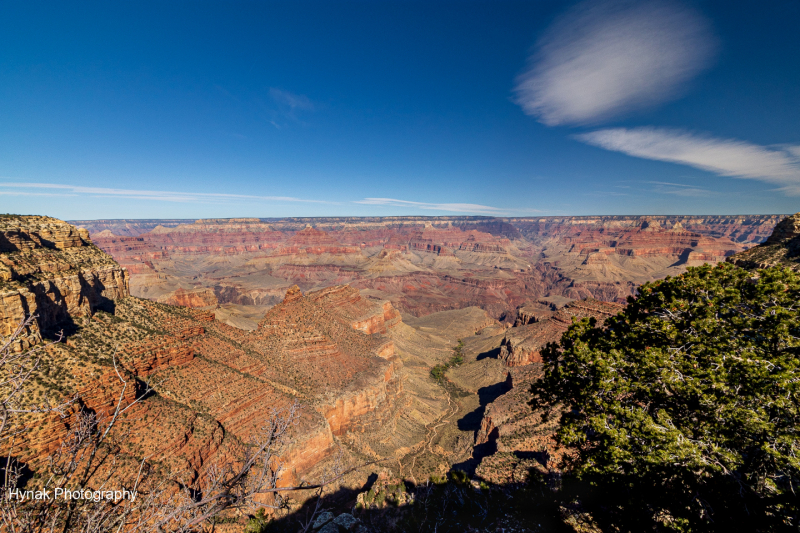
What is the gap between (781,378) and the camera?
37.2 ft

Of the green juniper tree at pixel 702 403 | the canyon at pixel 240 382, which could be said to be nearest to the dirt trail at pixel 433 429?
the canyon at pixel 240 382

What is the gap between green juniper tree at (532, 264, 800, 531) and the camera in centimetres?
1185

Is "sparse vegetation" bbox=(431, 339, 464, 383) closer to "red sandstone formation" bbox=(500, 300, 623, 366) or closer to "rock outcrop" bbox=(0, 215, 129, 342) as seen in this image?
"red sandstone formation" bbox=(500, 300, 623, 366)

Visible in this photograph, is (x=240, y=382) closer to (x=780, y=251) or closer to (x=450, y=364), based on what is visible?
(x=450, y=364)

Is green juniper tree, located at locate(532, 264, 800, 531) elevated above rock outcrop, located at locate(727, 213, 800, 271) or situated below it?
below

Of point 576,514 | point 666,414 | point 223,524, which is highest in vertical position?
point 666,414

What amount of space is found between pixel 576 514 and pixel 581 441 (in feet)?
26.4

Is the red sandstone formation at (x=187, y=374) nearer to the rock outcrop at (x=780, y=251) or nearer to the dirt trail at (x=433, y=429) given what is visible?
the dirt trail at (x=433, y=429)

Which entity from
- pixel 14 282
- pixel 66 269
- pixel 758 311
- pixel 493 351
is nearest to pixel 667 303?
pixel 758 311

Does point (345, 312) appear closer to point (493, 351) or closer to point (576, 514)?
point (493, 351)

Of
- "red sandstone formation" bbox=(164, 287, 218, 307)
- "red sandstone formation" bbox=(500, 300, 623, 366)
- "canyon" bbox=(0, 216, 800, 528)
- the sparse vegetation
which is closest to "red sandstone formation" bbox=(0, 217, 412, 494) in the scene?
"canyon" bbox=(0, 216, 800, 528)

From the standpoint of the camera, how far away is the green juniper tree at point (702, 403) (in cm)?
1185

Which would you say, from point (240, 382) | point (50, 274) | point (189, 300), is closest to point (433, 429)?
point (240, 382)

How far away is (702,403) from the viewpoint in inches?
499
